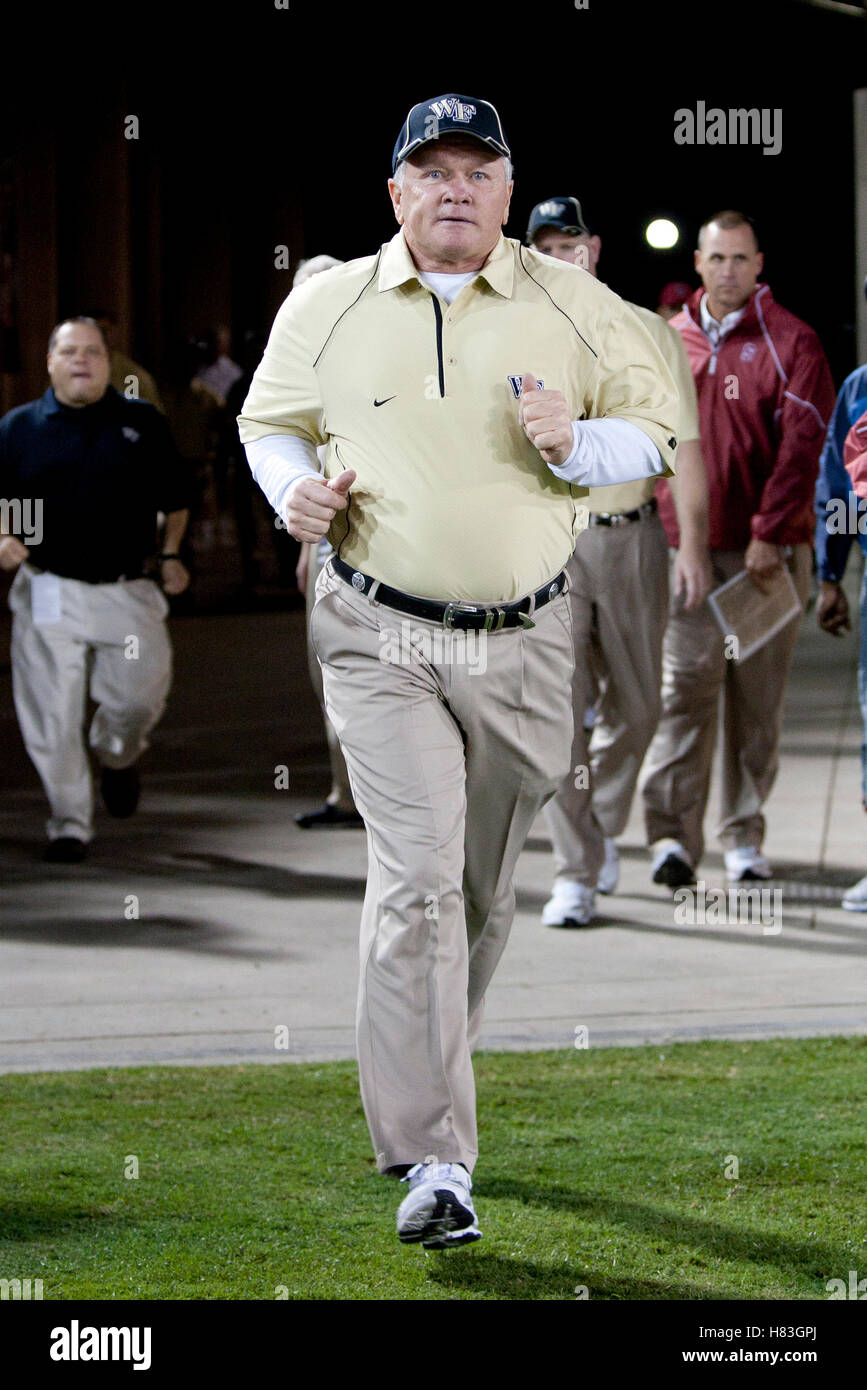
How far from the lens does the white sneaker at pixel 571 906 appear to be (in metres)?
7.63

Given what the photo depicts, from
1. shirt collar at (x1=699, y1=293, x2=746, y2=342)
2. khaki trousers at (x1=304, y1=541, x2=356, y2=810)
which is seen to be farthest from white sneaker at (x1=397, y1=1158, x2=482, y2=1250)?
shirt collar at (x1=699, y1=293, x2=746, y2=342)

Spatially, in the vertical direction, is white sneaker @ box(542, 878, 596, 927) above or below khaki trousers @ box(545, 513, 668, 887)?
below

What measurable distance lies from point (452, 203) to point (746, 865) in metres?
4.31

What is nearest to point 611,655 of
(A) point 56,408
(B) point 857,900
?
(B) point 857,900

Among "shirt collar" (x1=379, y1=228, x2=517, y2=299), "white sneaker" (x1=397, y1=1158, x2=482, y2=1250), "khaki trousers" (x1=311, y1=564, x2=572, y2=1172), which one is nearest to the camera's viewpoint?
"white sneaker" (x1=397, y1=1158, x2=482, y2=1250)

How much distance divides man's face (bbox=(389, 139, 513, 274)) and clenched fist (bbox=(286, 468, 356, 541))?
526mm

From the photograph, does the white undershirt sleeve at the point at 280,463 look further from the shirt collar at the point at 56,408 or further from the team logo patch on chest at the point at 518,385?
the shirt collar at the point at 56,408

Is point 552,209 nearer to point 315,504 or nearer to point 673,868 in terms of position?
point 673,868

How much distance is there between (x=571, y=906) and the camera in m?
7.63

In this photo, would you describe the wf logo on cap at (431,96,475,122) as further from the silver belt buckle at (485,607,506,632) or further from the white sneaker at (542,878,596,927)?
the white sneaker at (542,878,596,927)

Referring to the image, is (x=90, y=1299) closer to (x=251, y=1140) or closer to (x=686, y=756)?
(x=251, y=1140)

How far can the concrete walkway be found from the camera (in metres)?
6.34

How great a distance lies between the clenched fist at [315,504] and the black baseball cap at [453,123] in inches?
28.1

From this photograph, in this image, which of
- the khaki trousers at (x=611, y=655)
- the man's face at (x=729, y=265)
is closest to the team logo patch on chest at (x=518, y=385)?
the khaki trousers at (x=611, y=655)
